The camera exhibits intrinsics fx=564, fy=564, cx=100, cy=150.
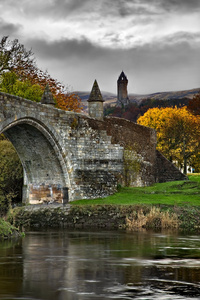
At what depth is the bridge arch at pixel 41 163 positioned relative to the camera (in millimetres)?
27516

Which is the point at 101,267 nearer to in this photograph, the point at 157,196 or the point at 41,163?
the point at 157,196

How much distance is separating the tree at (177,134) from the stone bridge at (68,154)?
17.2 meters

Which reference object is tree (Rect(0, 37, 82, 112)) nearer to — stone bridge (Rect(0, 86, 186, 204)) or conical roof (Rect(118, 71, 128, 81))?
stone bridge (Rect(0, 86, 186, 204))

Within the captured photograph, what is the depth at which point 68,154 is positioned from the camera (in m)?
28.4

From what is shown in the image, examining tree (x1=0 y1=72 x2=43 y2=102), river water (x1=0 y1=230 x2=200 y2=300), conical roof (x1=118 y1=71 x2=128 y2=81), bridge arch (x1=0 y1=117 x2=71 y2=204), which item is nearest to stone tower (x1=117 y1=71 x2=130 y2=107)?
Result: conical roof (x1=118 y1=71 x2=128 y2=81)

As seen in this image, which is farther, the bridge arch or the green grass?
the bridge arch

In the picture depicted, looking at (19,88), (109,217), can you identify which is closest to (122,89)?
(19,88)

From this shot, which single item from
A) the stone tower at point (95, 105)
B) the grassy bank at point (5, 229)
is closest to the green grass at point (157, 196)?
the stone tower at point (95, 105)

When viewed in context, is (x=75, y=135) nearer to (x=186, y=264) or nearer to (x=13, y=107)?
(x=13, y=107)

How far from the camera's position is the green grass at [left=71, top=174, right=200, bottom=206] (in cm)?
2675

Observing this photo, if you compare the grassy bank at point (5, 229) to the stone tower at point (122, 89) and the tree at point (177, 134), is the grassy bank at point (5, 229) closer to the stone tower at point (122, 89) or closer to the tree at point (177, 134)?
the tree at point (177, 134)

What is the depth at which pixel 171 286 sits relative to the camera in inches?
487

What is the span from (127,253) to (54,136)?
1127cm

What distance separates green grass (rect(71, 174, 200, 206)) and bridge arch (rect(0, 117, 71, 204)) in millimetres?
1598
